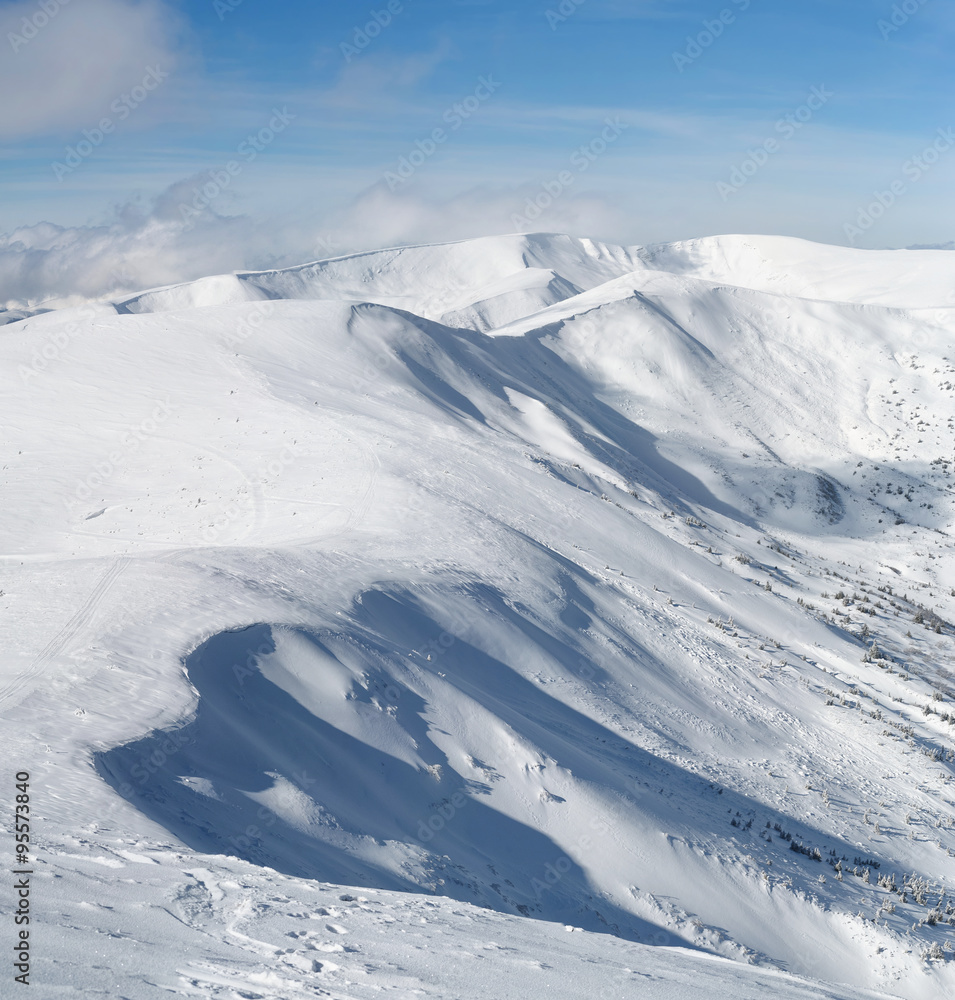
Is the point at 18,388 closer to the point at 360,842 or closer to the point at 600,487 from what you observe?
the point at 600,487


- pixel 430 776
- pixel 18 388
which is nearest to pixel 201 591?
pixel 430 776

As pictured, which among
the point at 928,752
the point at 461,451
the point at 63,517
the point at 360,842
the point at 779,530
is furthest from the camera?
the point at 779,530

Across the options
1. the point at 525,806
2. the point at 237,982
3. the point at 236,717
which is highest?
the point at 237,982

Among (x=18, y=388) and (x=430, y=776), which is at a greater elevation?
(x=18, y=388)

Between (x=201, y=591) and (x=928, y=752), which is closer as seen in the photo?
(x=201, y=591)

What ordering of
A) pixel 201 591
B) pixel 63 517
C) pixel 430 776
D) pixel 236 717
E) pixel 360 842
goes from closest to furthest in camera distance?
1. pixel 360 842
2. pixel 236 717
3. pixel 430 776
4. pixel 201 591
5. pixel 63 517

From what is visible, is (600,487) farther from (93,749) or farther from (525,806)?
(93,749)
